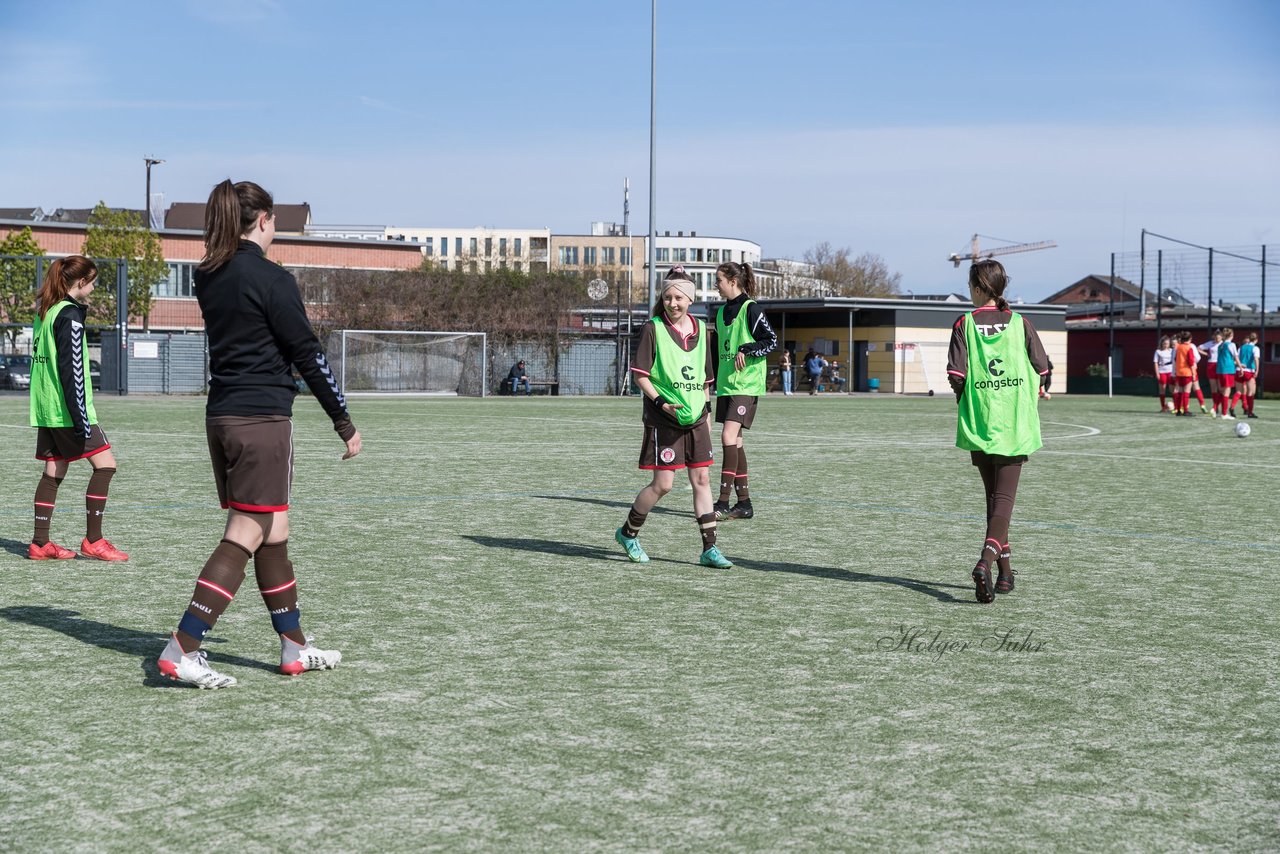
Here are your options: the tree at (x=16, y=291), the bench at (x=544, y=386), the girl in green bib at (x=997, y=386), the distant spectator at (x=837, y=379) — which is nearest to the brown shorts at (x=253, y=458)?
the girl in green bib at (x=997, y=386)

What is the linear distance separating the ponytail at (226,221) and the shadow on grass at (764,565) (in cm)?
413

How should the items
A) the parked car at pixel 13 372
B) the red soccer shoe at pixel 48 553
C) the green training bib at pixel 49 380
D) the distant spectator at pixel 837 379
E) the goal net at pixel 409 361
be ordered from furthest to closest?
the distant spectator at pixel 837 379 → the goal net at pixel 409 361 → the parked car at pixel 13 372 → the red soccer shoe at pixel 48 553 → the green training bib at pixel 49 380

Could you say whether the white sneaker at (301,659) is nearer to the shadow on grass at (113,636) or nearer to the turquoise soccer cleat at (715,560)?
the shadow on grass at (113,636)

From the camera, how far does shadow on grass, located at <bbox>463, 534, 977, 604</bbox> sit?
778 centimetres

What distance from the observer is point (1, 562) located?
27.5 ft

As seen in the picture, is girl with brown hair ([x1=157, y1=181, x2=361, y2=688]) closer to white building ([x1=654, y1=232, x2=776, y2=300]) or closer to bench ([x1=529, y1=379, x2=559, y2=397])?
bench ([x1=529, y1=379, x2=559, y2=397])

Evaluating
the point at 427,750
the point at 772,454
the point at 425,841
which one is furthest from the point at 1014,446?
the point at 772,454

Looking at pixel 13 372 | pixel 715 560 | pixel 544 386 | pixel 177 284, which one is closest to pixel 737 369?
pixel 715 560

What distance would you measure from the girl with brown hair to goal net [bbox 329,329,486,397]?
38493 millimetres

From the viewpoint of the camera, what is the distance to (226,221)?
501 centimetres

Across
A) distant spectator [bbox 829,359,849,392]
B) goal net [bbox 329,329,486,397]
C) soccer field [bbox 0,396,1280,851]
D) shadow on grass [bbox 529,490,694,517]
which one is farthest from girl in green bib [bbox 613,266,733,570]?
distant spectator [bbox 829,359,849,392]

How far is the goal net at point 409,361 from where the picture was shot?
4406 cm

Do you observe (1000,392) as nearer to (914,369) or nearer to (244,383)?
(244,383)

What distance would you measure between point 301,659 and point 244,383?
113 centimetres
